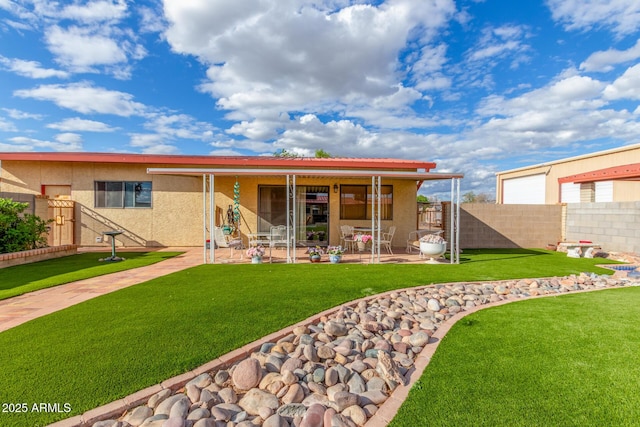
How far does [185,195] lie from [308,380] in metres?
10.1

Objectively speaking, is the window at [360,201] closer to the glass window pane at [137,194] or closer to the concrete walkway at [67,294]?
the concrete walkway at [67,294]

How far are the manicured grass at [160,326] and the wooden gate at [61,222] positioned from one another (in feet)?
23.8

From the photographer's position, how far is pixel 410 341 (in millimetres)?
3557

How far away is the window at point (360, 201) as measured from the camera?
11469 millimetres

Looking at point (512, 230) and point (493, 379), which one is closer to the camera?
point (493, 379)

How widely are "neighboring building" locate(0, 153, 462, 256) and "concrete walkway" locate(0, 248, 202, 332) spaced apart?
A: 3977 millimetres

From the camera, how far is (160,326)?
3.67 metres

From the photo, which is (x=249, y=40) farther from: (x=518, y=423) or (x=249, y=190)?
(x=518, y=423)

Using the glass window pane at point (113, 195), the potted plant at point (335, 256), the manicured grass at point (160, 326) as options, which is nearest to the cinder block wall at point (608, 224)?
the manicured grass at point (160, 326)

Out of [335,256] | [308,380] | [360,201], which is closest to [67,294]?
[308,380]

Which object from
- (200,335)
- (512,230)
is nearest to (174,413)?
(200,335)

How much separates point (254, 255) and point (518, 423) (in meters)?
6.81

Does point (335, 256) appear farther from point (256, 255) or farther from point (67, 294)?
point (67, 294)

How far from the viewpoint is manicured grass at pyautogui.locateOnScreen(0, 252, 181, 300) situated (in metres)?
5.67
